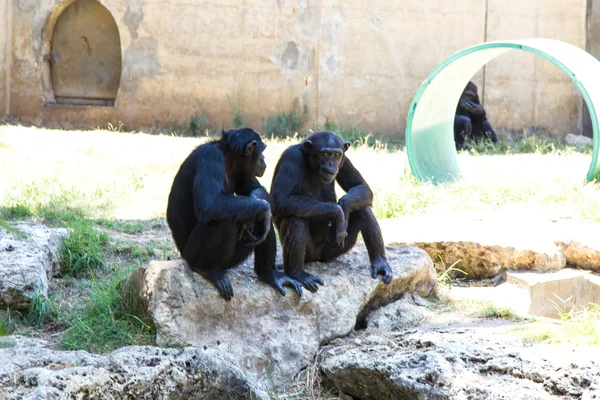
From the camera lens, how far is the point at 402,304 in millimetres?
5367

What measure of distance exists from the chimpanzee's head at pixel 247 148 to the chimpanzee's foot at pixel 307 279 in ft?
2.22

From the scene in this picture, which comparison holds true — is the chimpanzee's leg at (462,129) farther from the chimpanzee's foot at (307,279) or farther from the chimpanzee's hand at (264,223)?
the chimpanzee's hand at (264,223)

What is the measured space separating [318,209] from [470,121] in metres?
8.99

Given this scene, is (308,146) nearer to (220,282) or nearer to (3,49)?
(220,282)

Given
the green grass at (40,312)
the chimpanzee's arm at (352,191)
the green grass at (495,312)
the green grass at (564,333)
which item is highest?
the chimpanzee's arm at (352,191)

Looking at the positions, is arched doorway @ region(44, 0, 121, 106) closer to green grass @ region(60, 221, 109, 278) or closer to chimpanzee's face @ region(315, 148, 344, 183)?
green grass @ region(60, 221, 109, 278)

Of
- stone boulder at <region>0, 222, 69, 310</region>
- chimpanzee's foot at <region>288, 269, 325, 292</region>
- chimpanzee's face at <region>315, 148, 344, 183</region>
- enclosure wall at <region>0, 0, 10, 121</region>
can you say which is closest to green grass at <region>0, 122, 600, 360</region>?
stone boulder at <region>0, 222, 69, 310</region>

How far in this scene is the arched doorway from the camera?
14.4m

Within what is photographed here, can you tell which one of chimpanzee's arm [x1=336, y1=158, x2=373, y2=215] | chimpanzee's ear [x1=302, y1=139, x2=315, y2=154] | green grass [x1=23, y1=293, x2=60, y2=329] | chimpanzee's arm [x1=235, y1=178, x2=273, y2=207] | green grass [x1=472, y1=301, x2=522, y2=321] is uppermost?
chimpanzee's ear [x1=302, y1=139, x2=315, y2=154]

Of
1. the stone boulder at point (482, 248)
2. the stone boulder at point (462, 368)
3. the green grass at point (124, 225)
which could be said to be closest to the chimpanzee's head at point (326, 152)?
the stone boulder at point (462, 368)

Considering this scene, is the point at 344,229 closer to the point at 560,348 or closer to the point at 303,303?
the point at 303,303

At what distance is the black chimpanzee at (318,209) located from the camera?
484cm

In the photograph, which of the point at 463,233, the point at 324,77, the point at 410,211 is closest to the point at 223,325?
the point at 463,233

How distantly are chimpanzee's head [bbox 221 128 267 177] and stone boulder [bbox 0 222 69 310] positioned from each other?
1.37 metres
